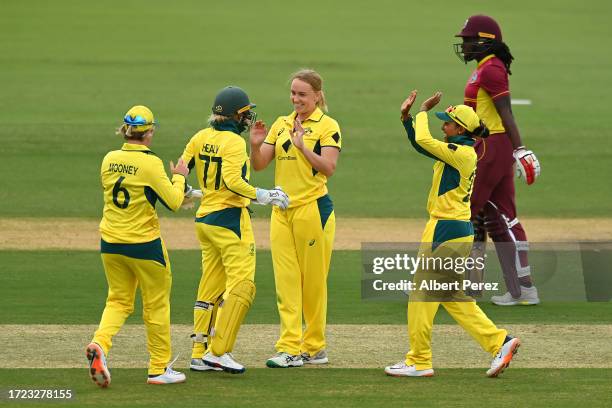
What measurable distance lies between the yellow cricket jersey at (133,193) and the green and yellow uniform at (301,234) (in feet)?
3.75

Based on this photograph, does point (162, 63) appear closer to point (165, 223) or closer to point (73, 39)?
point (73, 39)

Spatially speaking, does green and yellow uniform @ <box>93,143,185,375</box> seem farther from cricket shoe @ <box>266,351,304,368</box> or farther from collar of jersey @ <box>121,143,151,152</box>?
cricket shoe @ <box>266,351,304,368</box>

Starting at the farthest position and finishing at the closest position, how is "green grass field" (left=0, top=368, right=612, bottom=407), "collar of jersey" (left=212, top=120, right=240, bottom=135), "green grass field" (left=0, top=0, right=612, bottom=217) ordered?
"green grass field" (left=0, top=0, right=612, bottom=217)
"collar of jersey" (left=212, top=120, right=240, bottom=135)
"green grass field" (left=0, top=368, right=612, bottom=407)

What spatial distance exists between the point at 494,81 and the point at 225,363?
169 inches

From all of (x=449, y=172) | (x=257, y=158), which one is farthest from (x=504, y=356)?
(x=257, y=158)

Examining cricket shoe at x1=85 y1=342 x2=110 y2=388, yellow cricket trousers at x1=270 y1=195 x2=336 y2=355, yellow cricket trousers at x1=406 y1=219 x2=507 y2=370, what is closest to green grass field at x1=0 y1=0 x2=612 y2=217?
yellow cricket trousers at x1=270 y1=195 x2=336 y2=355

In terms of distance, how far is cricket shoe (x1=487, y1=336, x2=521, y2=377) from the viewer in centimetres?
936

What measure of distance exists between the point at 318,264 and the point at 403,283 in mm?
3407

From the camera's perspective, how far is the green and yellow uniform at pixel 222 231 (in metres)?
9.47

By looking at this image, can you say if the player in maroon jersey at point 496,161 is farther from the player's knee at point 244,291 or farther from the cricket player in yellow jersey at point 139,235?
the cricket player in yellow jersey at point 139,235

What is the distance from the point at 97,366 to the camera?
8.81 m

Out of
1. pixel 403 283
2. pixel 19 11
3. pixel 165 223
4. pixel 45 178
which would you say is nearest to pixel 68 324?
pixel 403 283

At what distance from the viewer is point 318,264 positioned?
397 inches

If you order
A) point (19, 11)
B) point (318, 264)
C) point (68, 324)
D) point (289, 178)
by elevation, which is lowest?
point (68, 324)
